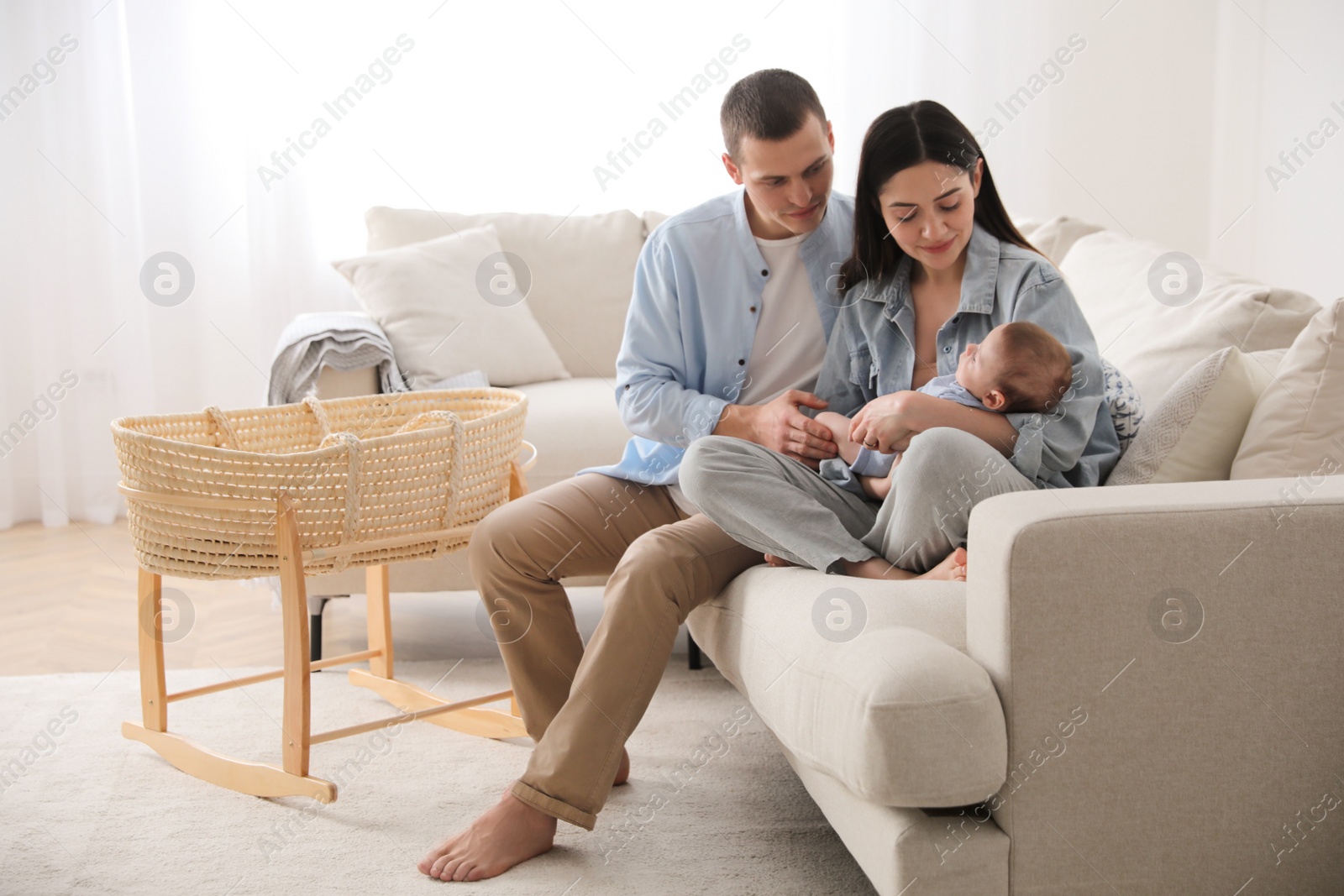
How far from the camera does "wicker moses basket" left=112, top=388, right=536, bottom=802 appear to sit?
5.11 feet

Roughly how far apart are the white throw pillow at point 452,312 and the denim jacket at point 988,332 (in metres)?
1.26

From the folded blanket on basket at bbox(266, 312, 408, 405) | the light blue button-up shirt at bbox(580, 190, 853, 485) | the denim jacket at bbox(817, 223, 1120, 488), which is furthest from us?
the folded blanket on basket at bbox(266, 312, 408, 405)

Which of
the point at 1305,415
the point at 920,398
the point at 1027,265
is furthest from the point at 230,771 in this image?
the point at 1305,415

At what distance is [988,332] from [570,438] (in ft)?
3.57

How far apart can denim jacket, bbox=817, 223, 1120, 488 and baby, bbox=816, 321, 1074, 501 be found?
24 mm

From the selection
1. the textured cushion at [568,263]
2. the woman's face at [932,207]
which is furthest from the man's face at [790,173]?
the textured cushion at [568,263]

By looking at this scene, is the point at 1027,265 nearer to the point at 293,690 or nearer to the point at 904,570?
the point at 904,570

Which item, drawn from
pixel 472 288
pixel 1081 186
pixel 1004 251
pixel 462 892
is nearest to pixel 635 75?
pixel 472 288

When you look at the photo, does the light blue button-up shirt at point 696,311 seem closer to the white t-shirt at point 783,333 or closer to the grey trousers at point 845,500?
the white t-shirt at point 783,333

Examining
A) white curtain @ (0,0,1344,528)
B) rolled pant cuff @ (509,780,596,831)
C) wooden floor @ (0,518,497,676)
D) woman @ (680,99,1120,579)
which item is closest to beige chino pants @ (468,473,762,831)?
rolled pant cuff @ (509,780,596,831)

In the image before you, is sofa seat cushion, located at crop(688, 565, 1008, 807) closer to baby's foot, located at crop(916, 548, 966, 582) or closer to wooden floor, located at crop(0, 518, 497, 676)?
baby's foot, located at crop(916, 548, 966, 582)

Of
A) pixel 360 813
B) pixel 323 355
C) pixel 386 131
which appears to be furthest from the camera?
pixel 386 131

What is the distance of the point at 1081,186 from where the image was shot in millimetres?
3920

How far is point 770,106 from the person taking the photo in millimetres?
1541
